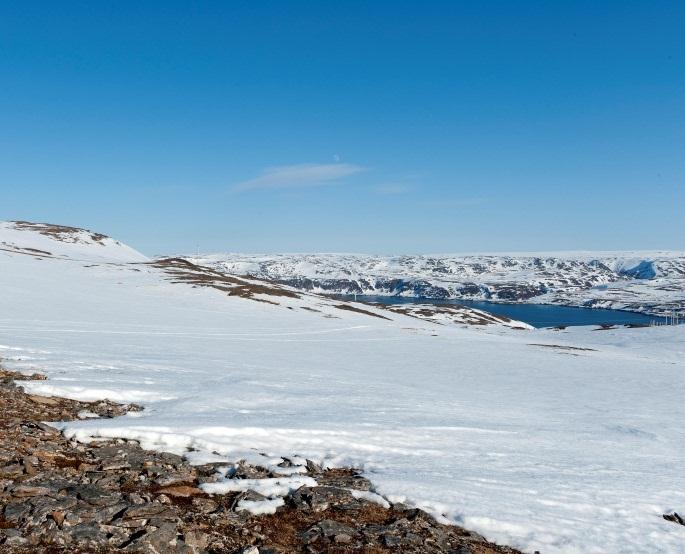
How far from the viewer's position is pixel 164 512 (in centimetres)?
895

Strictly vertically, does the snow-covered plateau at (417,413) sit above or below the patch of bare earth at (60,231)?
below

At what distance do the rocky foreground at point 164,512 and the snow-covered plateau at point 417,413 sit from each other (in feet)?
2.53

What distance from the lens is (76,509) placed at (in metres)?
8.69

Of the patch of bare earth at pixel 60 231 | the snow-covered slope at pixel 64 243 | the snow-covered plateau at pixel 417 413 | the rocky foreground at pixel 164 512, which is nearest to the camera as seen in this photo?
the rocky foreground at pixel 164 512

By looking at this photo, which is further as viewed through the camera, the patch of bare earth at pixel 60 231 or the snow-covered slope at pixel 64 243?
the patch of bare earth at pixel 60 231

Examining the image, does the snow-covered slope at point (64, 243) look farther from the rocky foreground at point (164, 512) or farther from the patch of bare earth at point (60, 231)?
the rocky foreground at point (164, 512)

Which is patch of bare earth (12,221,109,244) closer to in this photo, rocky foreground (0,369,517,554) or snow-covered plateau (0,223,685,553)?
snow-covered plateau (0,223,685,553)

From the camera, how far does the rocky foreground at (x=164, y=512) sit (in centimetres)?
809

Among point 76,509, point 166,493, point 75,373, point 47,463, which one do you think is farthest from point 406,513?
point 75,373

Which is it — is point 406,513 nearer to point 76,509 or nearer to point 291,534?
point 291,534

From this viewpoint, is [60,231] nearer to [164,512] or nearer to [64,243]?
[64,243]

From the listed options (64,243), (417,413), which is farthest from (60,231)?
(417,413)

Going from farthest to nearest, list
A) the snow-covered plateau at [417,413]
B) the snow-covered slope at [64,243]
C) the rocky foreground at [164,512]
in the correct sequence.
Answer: the snow-covered slope at [64,243] < the snow-covered plateau at [417,413] < the rocky foreground at [164,512]

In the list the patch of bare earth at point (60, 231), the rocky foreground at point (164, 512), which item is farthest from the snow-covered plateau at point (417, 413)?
the patch of bare earth at point (60, 231)
